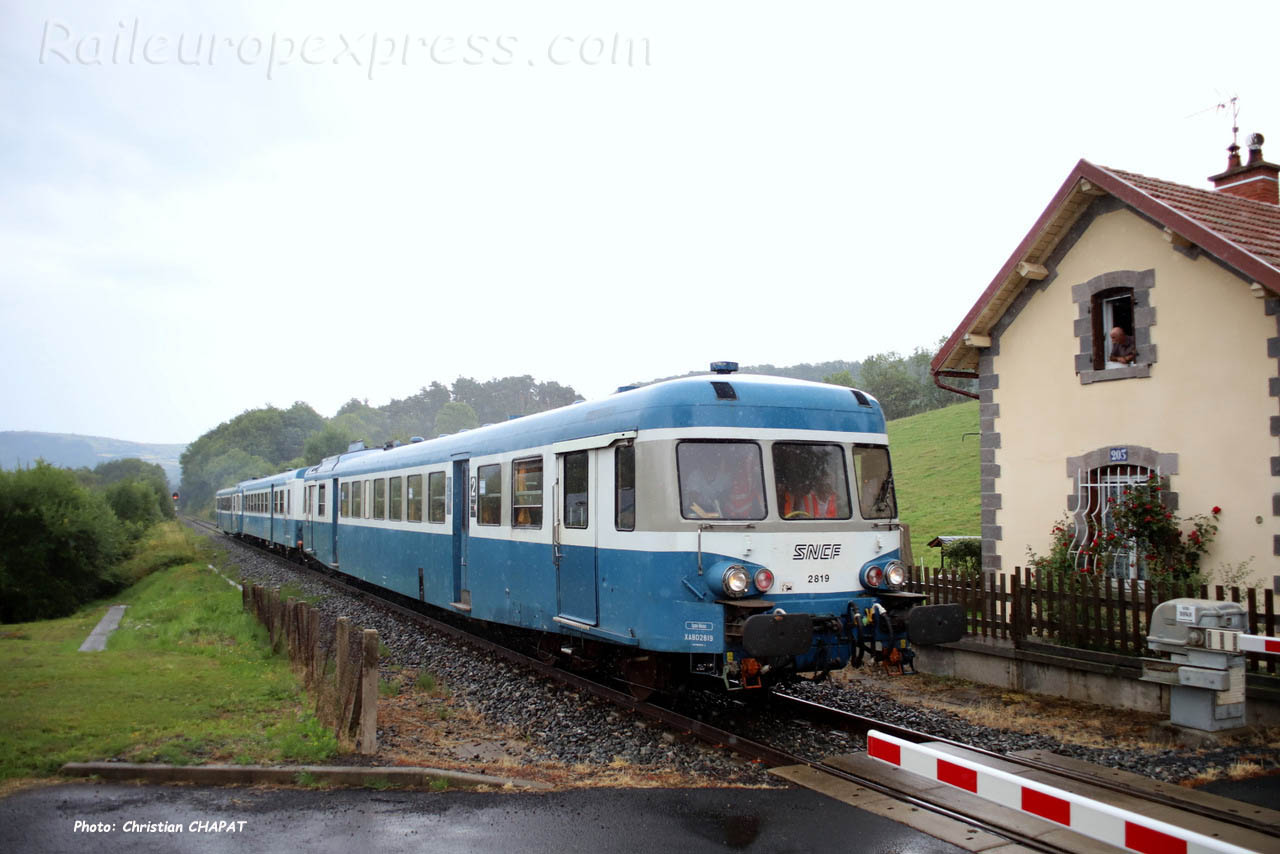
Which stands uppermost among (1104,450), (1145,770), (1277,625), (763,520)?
(1104,450)

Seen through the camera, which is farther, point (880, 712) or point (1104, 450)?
point (1104, 450)

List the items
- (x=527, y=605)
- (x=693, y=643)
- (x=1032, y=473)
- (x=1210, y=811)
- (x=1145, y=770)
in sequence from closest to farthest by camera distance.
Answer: (x=1210, y=811)
(x=1145, y=770)
(x=693, y=643)
(x=527, y=605)
(x=1032, y=473)

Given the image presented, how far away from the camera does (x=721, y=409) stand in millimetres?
7758

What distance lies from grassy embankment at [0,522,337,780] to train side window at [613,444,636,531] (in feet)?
9.33

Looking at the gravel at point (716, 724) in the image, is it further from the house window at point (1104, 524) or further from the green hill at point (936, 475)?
the green hill at point (936, 475)

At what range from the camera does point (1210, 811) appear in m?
5.76

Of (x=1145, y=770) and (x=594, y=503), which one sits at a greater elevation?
(x=594, y=503)

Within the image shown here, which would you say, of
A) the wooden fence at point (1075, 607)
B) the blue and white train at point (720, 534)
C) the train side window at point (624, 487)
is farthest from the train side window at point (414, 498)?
the wooden fence at point (1075, 607)

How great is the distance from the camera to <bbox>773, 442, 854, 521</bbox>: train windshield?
7.91 metres

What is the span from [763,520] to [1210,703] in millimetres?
3764

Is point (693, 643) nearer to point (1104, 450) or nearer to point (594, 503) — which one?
point (594, 503)

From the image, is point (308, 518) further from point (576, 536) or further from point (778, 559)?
point (778, 559)

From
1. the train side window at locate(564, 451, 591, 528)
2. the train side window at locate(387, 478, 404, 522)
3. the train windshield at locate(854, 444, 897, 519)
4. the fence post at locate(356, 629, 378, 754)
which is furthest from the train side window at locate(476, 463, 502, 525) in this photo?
the train windshield at locate(854, 444, 897, 519)

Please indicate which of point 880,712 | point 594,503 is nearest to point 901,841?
point 880,712
